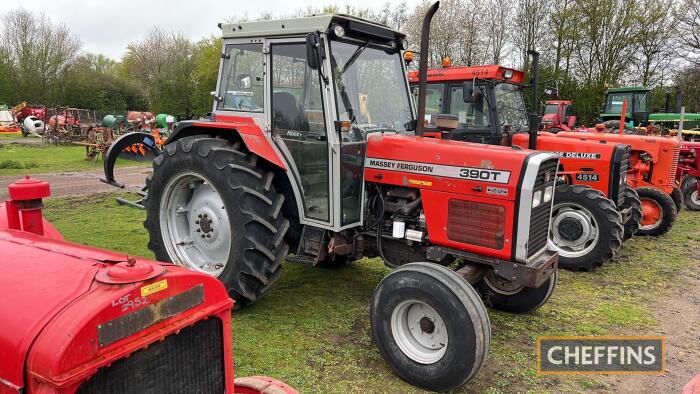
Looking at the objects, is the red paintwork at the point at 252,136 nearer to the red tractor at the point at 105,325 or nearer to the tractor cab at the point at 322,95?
the tractor cab at the point at 322,95

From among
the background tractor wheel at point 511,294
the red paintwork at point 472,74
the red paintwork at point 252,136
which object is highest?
the red paintwork at point 472,74

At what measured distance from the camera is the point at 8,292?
155cm

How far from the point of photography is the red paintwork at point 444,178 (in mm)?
3324

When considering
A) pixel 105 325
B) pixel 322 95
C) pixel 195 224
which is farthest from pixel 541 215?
pixel 105 325

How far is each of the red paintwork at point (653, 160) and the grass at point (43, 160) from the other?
39.6 feet

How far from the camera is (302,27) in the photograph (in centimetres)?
379

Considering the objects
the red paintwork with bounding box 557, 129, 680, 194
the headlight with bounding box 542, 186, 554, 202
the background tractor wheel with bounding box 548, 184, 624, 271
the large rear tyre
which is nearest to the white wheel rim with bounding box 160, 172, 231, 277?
the large rear tyre

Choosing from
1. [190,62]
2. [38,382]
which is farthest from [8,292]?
[190,62]

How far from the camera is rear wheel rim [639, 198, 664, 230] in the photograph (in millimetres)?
7234

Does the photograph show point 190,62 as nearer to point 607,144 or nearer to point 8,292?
point 607,144

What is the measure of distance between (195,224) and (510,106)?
4.82 m

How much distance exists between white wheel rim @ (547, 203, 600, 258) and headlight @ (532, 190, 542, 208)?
7.96 feet

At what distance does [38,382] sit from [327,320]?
281cm

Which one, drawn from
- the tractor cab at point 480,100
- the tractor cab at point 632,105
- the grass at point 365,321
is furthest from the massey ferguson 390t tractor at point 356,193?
the tractor cab at point 632,105
